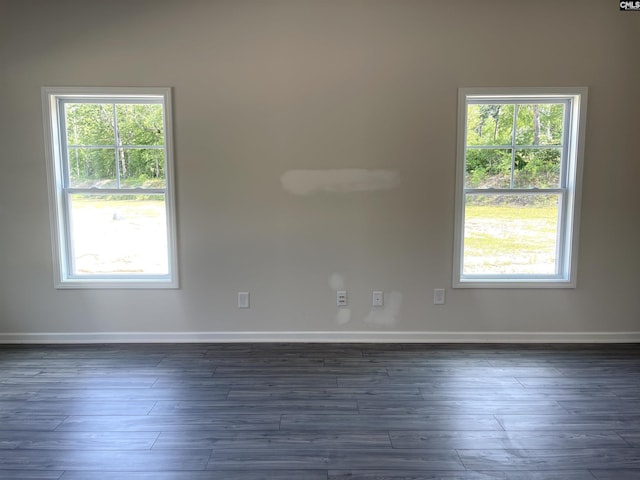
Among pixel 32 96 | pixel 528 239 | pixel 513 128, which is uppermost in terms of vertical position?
pixel 32 96

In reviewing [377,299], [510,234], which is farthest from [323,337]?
[510,234]

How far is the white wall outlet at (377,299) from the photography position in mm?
3504

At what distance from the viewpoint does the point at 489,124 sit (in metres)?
3.42

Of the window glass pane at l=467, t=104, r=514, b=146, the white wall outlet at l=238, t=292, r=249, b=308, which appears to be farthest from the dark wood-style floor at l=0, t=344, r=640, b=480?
the window glass pane at l=467, t=104, r=514, b=146

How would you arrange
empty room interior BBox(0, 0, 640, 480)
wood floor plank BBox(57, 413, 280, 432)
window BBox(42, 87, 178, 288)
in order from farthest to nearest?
window BBox(42, 87, 178, 288)
empty room interior BBox(0, 0, 640, 480)
wood floor plank BBox(57, 413, 280, 432)

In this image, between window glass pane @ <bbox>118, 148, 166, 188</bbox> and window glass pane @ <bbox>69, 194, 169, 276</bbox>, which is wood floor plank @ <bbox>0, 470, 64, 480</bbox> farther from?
window glass pane @ <bbox>118, 148, 166, 188</bbox>

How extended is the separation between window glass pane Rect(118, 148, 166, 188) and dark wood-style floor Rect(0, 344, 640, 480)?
4.59 feet

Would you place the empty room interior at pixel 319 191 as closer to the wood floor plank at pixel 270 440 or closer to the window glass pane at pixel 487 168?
the window glass pane at pixel 487 168

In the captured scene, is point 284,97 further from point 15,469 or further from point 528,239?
point 15,469

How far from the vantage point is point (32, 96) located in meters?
3.30

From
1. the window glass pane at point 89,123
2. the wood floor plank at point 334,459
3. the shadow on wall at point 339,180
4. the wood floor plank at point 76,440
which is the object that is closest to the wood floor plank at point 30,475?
the wood floor plank at point 76,440

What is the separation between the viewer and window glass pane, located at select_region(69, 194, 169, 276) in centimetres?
351

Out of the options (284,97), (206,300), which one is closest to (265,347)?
(206,300)

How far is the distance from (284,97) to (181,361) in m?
2.25
